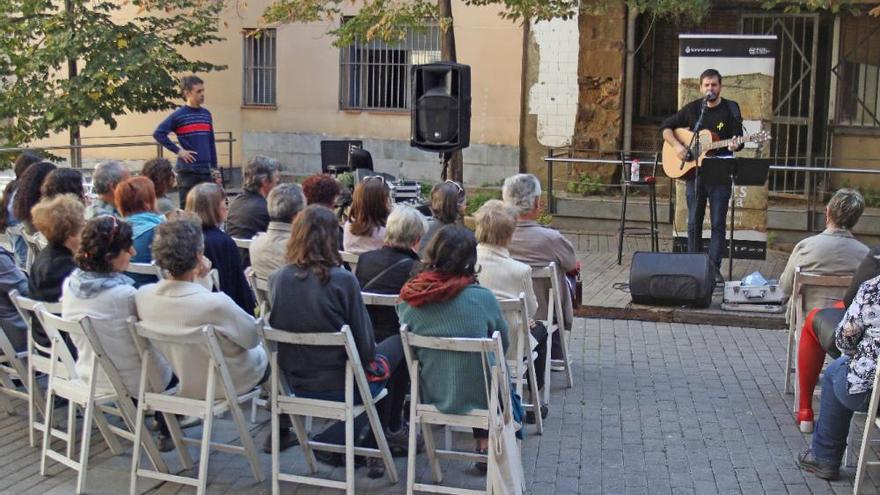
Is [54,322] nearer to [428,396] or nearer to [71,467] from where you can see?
[71,467]

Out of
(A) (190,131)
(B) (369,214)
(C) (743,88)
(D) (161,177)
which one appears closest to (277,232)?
(B) (369,214)

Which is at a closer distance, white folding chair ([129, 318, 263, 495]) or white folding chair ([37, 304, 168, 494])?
white folding chair ([129, 318, 263, 495])

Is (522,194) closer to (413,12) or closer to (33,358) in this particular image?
(33,358)

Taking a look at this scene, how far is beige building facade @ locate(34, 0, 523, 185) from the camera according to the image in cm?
1570

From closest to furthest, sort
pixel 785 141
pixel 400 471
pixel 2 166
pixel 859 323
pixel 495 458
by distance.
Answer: pixel 495 458, pixel 859 323, pixel 400 471, pixel 2 166, pixel 785 141

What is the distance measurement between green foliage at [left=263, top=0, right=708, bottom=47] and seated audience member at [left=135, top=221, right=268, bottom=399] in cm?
727

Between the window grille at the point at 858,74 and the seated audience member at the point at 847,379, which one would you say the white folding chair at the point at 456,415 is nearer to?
the seated audience member at the point at 847,379

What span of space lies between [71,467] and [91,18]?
31.8 feet

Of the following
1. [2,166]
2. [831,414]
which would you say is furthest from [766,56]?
[2,166]

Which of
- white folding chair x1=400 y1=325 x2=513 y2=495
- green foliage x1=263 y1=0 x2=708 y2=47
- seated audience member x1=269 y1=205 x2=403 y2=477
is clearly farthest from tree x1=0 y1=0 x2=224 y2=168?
white folding chair x1=400 y1=325 x2=513 y2=495

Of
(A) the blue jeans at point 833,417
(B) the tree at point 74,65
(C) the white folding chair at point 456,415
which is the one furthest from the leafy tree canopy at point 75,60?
(A) the blue jeans at point 833,417

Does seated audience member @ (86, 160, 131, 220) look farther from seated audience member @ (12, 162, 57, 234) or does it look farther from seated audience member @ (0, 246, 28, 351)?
seated audience member @ (0, 246, 28, 351)

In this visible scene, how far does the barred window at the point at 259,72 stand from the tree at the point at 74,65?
277cm

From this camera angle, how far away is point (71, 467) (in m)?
5.58
